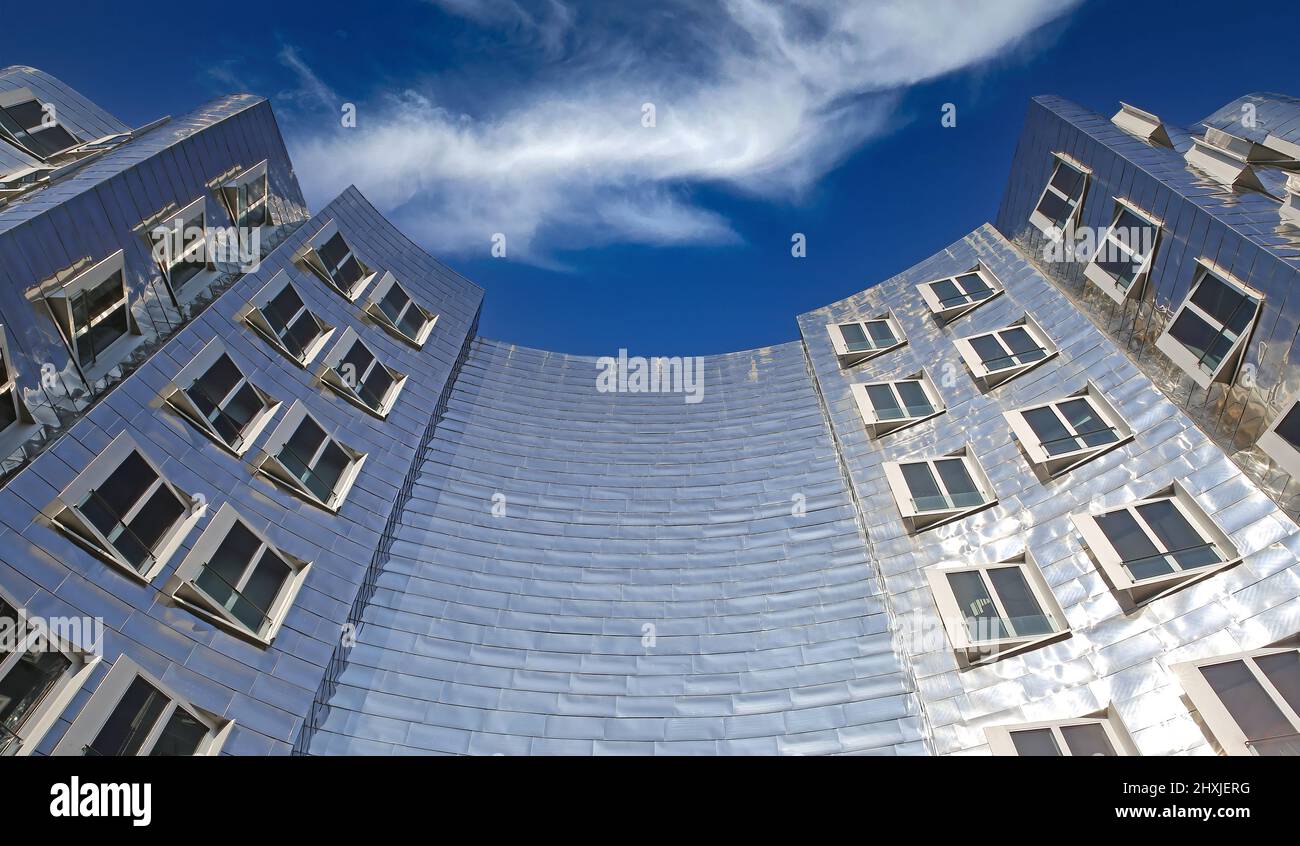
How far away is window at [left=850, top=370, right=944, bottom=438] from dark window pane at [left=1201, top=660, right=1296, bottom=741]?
1031 centimetres

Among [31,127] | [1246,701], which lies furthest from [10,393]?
[1246,701]

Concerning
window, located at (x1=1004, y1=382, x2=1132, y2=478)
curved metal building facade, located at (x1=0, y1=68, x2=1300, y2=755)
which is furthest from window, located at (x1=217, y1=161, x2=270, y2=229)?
window, located at (x1=1004, y1=382, x2=1132, y2=478)

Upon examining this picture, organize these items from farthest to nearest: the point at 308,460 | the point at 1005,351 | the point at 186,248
Answer: the point at 1005,351
the point at 186,248
the point at 308,460

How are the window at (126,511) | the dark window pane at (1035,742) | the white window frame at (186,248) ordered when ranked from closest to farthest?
1. the window at (126,511)
2. the dark window pane at (1035,742)
3. the white window frame at (186,248)

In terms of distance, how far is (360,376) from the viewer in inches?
856

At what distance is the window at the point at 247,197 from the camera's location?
69.9 ft

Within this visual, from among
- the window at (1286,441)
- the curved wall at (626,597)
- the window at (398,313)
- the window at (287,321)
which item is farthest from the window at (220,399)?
the window at (1286,441)

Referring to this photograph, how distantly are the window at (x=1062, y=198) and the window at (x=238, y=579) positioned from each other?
2414cm

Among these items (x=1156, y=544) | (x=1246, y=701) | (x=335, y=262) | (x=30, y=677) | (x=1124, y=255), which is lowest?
(x=30, y=677)

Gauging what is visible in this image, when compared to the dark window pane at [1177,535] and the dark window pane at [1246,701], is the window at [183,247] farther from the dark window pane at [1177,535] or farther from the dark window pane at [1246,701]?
the dark window pane at [1246,701]

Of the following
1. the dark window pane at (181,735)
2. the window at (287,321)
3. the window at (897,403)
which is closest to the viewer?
the dark window pane at (181,735)

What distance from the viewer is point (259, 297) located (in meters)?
19.4

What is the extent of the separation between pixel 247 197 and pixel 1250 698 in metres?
27.4

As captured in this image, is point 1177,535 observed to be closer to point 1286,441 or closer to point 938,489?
point 1286,441
